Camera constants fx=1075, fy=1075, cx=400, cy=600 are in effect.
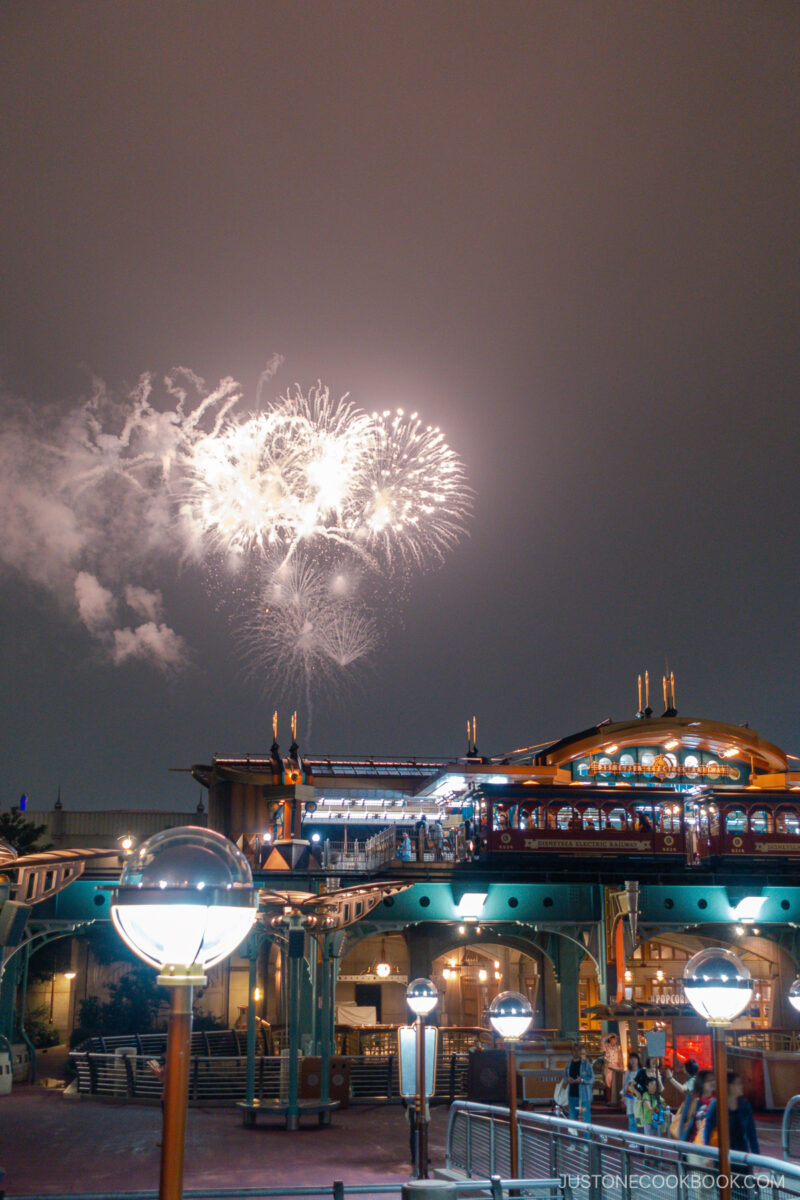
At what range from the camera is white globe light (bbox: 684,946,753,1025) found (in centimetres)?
838

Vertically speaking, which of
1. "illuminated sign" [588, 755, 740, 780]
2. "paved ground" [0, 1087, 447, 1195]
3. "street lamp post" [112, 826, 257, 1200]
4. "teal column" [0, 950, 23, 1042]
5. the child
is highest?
"illuminated sign" [588, 755, 740, 780]

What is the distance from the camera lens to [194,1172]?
15.8 metres

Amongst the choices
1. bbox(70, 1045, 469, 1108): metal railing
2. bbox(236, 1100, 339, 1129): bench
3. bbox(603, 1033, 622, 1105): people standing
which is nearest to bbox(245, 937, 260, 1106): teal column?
bbox(236, 1100, 339, 1129): bench

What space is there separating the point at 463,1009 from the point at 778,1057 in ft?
63.2

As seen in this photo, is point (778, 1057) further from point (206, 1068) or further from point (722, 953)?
point (722, 953)

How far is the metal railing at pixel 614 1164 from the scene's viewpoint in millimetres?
8922

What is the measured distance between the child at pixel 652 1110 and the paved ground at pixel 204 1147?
6.62ft

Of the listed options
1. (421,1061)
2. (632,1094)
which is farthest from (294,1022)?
(421,1061)

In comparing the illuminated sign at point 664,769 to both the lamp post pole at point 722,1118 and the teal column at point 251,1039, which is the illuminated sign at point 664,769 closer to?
the teal column at point 251,1039

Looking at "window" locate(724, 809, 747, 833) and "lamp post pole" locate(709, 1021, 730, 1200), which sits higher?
"window" locate(724, 809, 747, 833)

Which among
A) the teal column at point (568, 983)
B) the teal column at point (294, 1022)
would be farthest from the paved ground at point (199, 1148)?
the teal column at point (568, 983)

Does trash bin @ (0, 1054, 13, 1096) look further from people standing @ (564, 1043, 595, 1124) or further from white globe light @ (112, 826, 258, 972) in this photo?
white globe light @ (112, 826, 258, 972)

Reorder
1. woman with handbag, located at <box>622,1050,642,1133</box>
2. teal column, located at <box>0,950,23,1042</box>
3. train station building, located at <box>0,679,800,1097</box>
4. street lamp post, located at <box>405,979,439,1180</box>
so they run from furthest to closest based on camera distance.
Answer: train station building, located at <box>0,679,800,1097</box>, teal column, located at <box>0,950,23,1042</box>, woman with handbag, located at <box>622,1050,642,1133</box>, street lamp post, located at <box>405,979,439,1180</box>

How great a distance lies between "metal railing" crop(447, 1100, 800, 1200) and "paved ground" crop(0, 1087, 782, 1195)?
1909mm
